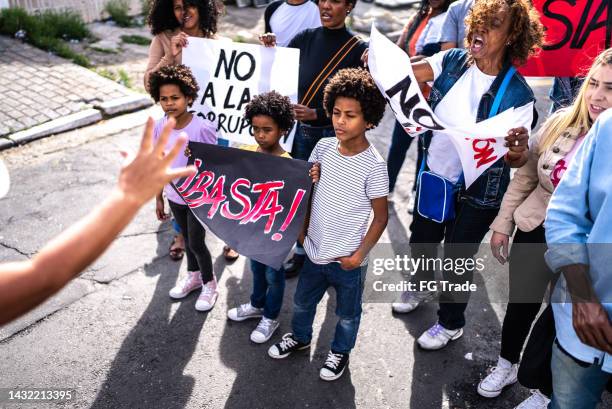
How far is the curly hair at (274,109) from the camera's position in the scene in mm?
3104

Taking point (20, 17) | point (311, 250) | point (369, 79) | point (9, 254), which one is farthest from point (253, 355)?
point (20, 17)

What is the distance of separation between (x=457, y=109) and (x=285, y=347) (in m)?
1.79

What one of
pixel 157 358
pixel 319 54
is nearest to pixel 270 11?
pixel 319 54

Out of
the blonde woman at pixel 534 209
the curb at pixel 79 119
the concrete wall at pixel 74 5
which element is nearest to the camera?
the blonde woman at pixel 534 209

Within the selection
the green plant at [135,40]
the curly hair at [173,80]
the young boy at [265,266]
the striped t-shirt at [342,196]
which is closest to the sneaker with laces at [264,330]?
the young boy at [265,266]

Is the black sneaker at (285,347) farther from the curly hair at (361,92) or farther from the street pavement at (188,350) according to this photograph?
the curly hair at (361,92)

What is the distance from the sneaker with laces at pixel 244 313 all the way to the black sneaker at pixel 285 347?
34cm

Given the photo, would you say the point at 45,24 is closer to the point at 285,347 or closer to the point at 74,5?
the point at 74,5

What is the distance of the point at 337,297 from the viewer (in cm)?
315

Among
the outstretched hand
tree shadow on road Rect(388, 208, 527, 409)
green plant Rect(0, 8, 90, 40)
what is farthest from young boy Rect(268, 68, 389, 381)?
green plant Rect(0, 8, 90, 40)

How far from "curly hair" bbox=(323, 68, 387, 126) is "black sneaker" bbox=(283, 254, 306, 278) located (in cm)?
160

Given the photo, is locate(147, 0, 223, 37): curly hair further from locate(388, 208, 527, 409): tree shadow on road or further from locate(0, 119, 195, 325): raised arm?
locate(0, 119, 195, 325): raised arm

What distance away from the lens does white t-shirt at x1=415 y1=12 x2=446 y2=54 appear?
13.9 feet

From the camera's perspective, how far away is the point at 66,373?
321 cm
